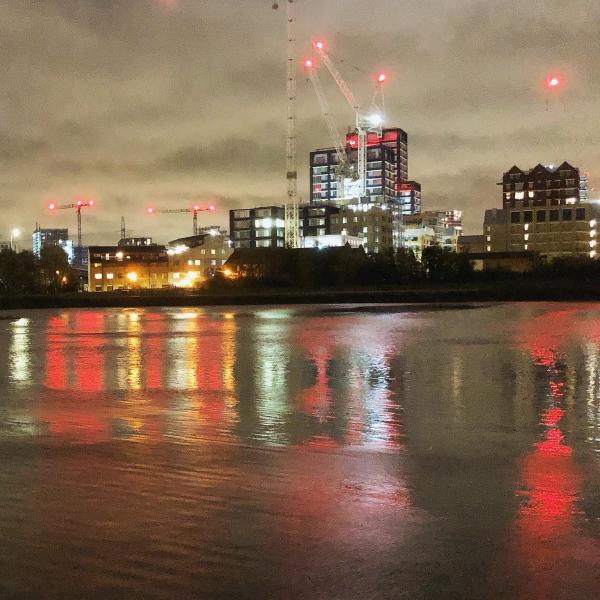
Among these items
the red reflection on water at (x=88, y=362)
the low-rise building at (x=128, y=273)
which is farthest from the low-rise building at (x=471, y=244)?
the red reflection on water at (x=88, y=362)

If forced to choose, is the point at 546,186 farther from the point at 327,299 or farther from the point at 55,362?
the point at 55,362

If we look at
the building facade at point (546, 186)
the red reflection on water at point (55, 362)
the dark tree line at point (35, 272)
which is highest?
the building facade at point (546, 186)

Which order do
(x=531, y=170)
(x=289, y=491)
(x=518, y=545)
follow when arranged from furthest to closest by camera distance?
(x=531, y=170)
(x=289, y=491)
(x=518, y=545)

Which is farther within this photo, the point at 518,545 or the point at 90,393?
the point at 90,393

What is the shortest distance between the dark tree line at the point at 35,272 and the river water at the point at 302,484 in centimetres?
6754

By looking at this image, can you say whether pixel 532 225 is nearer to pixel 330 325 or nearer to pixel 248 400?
pixel 330 325

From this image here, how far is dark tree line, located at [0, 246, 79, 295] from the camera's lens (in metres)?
74.4

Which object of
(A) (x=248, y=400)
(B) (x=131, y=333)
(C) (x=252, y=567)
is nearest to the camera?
(C) (x=252, y=567)

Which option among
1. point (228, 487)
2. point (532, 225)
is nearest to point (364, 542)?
point (228, 487)

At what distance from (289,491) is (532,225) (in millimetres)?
129116

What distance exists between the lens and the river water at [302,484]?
12.7ft

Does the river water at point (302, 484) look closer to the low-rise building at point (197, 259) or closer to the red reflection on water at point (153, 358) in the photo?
the red reflection on water at point (153, 358)

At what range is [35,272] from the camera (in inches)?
3093

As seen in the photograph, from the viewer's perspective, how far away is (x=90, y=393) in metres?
10.6
